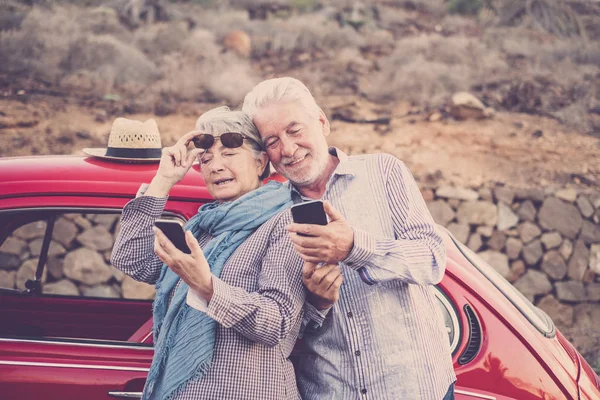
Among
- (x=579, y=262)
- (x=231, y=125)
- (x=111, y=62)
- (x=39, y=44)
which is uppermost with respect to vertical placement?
(x=231, y=125)

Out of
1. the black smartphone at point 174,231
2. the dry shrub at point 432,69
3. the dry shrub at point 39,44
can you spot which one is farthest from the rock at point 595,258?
the dry shrub at point 39,44

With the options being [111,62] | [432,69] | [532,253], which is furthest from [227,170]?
[111,62]

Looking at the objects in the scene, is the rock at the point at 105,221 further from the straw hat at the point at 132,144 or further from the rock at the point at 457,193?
the rock at the point at 457,193

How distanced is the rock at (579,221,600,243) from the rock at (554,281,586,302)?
0.63 metres

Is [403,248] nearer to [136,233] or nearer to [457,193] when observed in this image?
[136,233]

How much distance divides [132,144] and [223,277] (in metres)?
1.21

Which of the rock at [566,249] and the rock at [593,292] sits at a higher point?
the rock at [566,249]

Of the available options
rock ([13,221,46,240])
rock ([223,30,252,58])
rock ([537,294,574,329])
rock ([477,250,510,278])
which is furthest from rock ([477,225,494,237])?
rock ([223,30,252,58])

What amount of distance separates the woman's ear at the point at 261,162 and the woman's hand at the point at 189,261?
0.84 metres

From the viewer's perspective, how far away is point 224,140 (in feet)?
8.32

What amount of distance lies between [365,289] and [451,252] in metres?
0.81

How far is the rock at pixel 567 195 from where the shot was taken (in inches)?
294

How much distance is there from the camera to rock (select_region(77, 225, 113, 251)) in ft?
21.4

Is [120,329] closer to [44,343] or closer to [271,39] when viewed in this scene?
[44,343]
